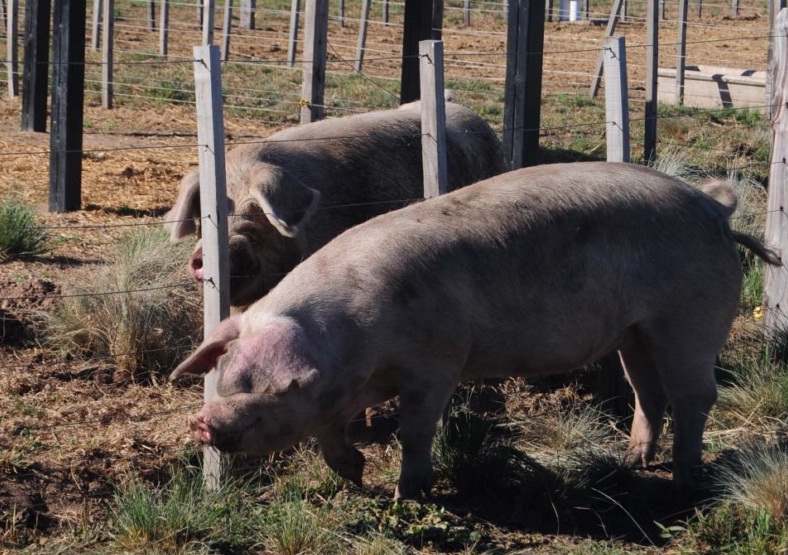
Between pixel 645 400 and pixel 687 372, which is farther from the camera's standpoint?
pixel 645 400

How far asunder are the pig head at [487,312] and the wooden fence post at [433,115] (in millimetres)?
671

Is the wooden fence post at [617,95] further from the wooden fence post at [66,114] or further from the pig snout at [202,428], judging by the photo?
the wooden fence post at [66,114]

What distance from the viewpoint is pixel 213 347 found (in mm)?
4965

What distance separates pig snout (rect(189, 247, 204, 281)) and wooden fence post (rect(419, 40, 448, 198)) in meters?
1.32

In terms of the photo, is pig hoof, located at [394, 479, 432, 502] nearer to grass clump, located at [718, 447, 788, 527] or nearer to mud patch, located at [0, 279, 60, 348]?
grass clump, located at [718, 447, 788, 527]

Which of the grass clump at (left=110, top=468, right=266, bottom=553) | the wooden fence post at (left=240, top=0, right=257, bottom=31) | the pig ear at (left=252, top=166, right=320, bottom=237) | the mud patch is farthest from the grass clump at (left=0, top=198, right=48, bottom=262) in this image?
the wooden fence post at (left=240, top=0, right=257, bottom=31)

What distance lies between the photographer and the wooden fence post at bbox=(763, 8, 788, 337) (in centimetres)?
750

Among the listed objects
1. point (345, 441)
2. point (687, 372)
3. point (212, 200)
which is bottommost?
point (345, 441)

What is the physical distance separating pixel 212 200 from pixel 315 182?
1.53 metres

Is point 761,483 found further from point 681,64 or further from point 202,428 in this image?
point 681,64

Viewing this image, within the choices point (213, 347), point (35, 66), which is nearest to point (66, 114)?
point (35, 66)

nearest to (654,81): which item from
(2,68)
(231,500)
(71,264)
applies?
(71,264)

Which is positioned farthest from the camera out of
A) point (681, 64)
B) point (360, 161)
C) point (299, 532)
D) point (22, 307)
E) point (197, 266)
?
point (681, 64)

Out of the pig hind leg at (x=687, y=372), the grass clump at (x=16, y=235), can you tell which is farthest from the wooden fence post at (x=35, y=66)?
the pig hind leg at (x=687, y=372)
